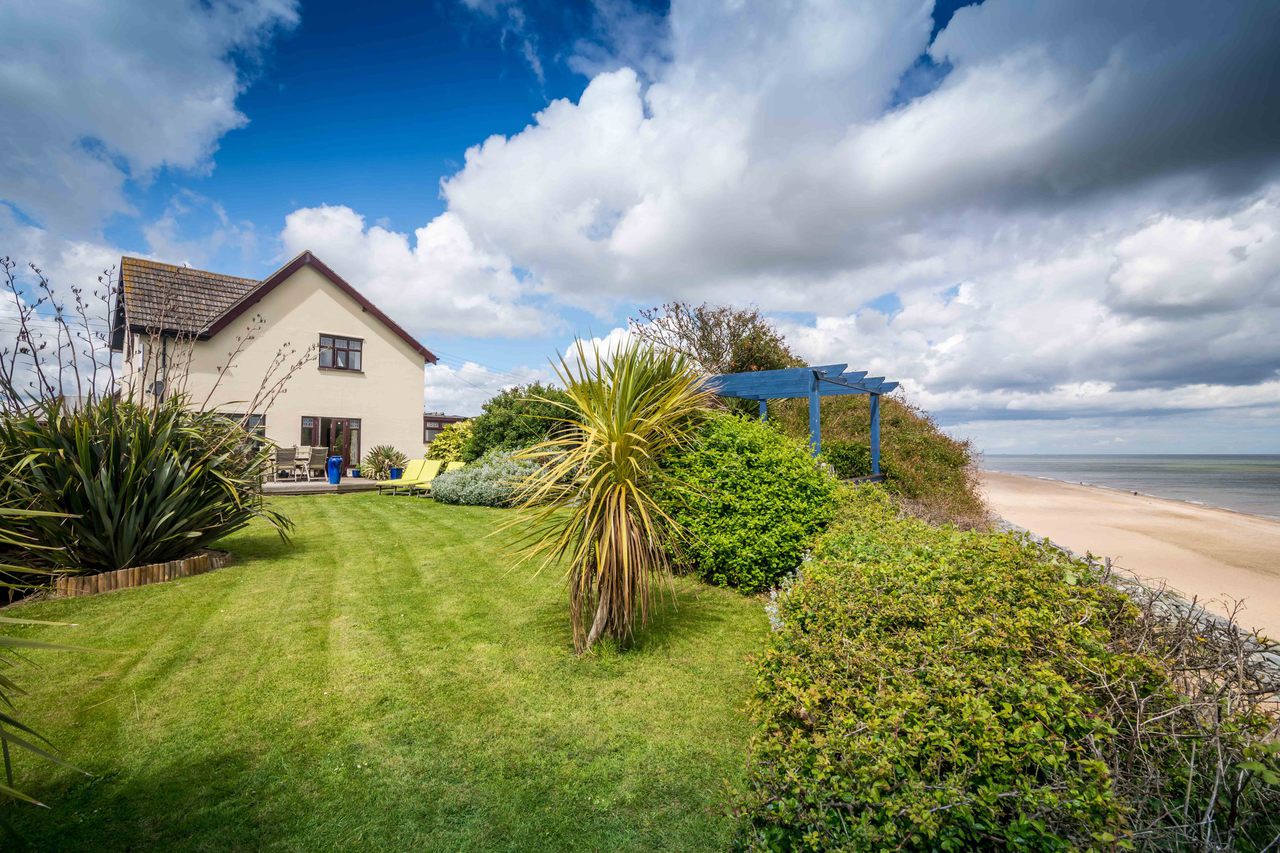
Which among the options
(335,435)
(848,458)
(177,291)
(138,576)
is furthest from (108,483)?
(177,291)

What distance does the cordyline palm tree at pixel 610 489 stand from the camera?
406 cm

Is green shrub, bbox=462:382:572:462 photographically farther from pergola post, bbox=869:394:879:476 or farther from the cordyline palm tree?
the cordyline palm tree

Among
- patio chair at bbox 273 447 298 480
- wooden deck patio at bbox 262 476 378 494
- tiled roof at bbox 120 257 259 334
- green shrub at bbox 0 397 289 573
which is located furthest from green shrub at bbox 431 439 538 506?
tiled roof at bbox 120 257 259 334

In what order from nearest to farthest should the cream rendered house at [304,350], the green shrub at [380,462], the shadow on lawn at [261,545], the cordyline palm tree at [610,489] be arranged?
the cordyline palm tree at [610,489], the shadow on lawn at [261,545], the cream rendered house at [304,350], the green shrub at [380,462]

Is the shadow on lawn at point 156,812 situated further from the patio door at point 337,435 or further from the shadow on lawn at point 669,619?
the patio door at point 337,435

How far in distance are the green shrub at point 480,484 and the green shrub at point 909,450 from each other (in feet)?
21.2

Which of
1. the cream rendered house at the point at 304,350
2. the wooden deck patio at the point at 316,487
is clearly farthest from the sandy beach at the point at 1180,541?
the cream rendered house at the point at 304,350

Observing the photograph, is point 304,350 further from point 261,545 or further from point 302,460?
point 261,545

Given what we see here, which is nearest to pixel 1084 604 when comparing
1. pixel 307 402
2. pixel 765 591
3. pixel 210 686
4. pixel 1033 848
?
pixel 1033 848

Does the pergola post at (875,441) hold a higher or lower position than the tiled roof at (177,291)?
lower

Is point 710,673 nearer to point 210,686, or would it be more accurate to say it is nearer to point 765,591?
point 765,591

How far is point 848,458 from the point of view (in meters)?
11.4

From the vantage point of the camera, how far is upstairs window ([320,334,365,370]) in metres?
20.0

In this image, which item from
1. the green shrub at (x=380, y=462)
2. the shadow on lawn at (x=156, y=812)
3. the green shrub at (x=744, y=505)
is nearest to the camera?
the shadow on lawn at (x=156, y=812)
